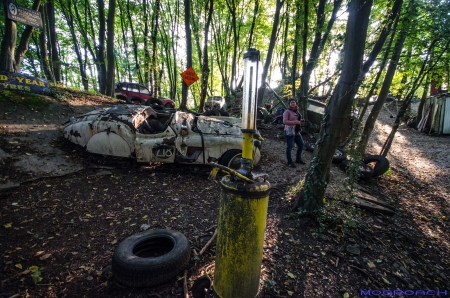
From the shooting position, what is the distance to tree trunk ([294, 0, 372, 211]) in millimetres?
2762

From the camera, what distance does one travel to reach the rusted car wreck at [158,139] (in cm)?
474

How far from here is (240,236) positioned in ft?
4.71

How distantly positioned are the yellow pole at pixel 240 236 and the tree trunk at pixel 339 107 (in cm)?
213

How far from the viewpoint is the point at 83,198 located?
3686 millimetres

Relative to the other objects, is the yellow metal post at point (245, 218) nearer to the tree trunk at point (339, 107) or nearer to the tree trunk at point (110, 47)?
the tree trunk at point (339, 107)

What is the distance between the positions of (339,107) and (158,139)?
364cm

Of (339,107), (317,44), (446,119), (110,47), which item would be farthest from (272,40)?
(446,119)

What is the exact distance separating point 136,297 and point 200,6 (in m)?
15.6

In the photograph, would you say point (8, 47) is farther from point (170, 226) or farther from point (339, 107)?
point (339, 107)

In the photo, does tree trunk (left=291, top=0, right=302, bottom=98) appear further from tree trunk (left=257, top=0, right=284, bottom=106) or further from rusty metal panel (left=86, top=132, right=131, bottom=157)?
rusty metal panel (left=86, top=132, right=131, bottom=157)

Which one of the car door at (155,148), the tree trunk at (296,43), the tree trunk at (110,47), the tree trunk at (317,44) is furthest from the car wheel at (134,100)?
the tree trunk at (317,44)

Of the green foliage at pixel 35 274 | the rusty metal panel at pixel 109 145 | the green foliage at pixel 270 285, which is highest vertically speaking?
the rusty metal panel at pixel 109 145

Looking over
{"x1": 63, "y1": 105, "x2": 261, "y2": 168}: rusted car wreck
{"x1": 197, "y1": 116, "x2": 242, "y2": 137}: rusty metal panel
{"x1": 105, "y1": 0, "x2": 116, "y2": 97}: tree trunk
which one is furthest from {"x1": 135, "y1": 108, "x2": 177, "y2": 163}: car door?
{"x1": 105, "y1": 0, "x2": 116, "y2": 97}: tree trunk

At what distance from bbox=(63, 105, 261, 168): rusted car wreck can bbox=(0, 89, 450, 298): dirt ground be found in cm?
43
